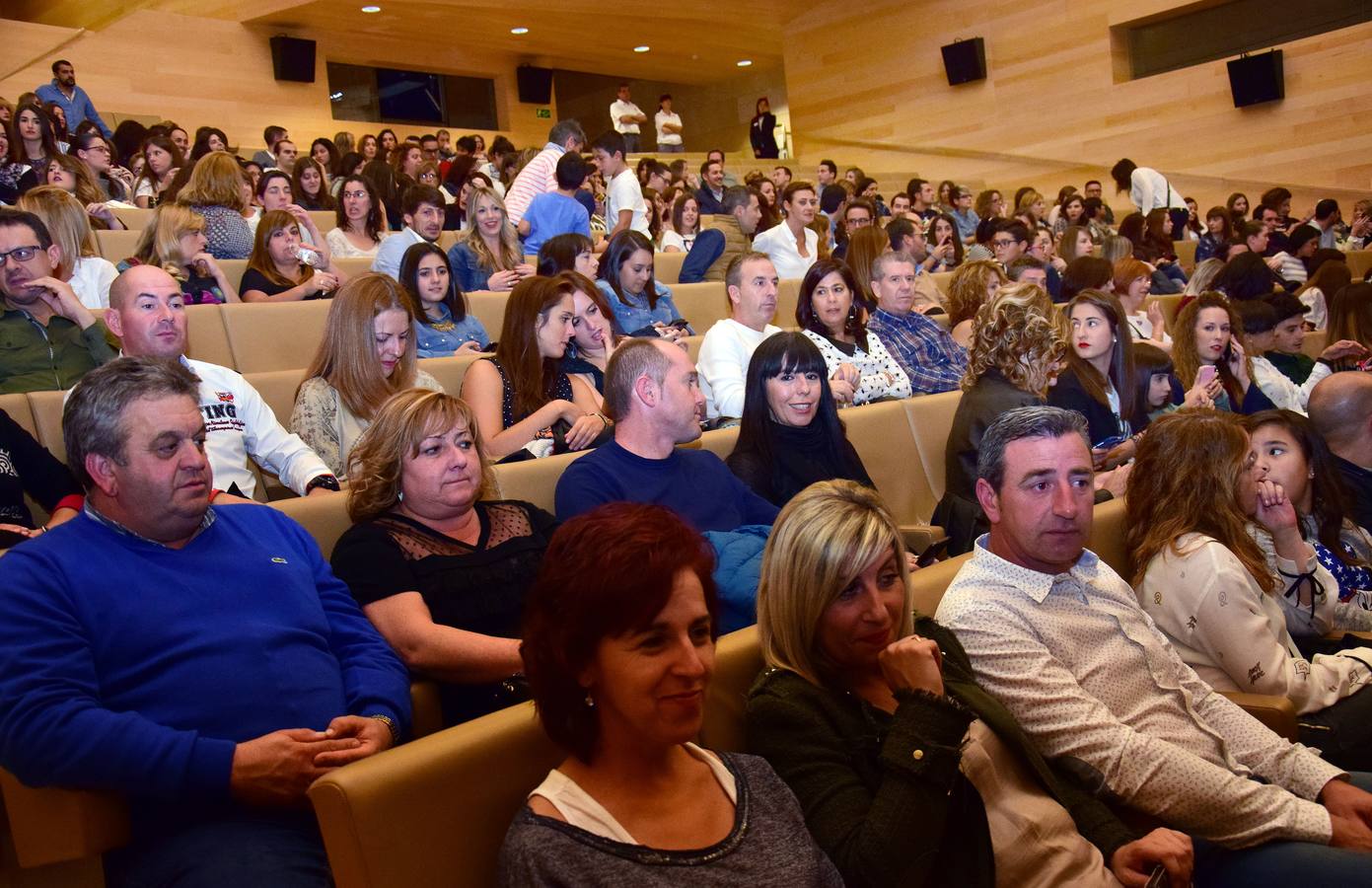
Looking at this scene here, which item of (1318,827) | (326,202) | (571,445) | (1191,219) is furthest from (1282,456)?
(1191,219)

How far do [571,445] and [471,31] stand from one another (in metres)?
10.9

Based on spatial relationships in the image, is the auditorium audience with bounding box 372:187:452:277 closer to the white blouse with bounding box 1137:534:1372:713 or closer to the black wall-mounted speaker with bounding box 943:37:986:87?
the white blouse with bounding box 1137:534:1372:713

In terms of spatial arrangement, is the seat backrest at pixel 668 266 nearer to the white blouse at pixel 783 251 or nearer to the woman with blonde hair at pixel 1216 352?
the white blouse at pixel 783 251

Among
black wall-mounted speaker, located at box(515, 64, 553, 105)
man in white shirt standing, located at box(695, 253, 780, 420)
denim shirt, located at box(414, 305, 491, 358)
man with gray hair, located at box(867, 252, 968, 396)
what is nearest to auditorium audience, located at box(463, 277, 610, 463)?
man in white shirt standing, located at box(695, 253, 780, 420)

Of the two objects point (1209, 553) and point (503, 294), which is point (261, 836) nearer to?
point (1209, 553)

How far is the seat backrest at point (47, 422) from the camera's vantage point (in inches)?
92.4

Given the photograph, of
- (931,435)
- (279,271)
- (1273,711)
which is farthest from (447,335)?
(1273,711)

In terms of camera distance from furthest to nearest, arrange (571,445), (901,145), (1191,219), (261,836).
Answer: (901,145) < (1191,219) < (571,445) < (261,836)

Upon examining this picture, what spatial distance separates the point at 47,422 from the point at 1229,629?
2.28 metres

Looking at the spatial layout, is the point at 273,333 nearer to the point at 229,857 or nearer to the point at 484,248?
the point at 484,248

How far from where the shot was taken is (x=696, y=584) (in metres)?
1.20

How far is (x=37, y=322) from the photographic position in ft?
9.36

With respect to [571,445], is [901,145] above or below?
above

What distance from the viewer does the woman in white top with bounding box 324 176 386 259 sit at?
511 centimetres
